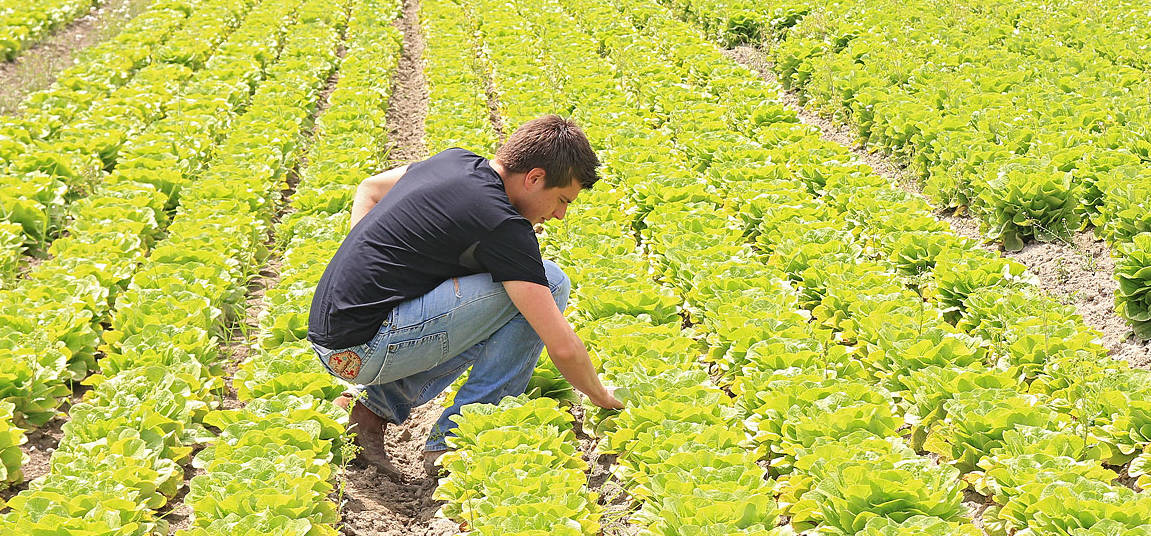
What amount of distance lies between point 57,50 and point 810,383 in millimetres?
13317

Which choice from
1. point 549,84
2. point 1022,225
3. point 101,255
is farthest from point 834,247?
point 549,84

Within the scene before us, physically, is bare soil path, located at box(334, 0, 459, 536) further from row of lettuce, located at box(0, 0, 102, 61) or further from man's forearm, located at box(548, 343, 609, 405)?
row of lettuce, located at box(0, 0, 102, 61)

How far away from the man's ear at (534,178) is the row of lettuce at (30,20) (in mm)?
11989

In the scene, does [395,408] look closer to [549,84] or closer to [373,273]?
[373,273]

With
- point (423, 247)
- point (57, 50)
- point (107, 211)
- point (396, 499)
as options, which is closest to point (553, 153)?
point (423, 247)

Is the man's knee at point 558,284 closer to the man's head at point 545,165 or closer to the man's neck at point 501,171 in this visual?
the man's head at point 545,165

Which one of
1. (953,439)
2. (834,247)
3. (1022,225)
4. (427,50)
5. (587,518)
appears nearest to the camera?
(587,518)

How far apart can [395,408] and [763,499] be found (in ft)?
5.86

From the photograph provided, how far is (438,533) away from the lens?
3859mm

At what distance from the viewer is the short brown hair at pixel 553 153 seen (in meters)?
3.72

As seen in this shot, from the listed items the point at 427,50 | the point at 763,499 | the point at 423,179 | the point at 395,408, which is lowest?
the point at 427,50

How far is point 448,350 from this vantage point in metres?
4.07

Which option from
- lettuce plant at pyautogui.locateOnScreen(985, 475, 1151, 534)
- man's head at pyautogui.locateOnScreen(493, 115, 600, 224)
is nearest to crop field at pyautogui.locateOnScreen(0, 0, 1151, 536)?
lettuce plant at pyautogui.locateOnScreen(985, 475, 1151, 534)

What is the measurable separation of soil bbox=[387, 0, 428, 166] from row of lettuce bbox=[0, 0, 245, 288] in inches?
80.1
